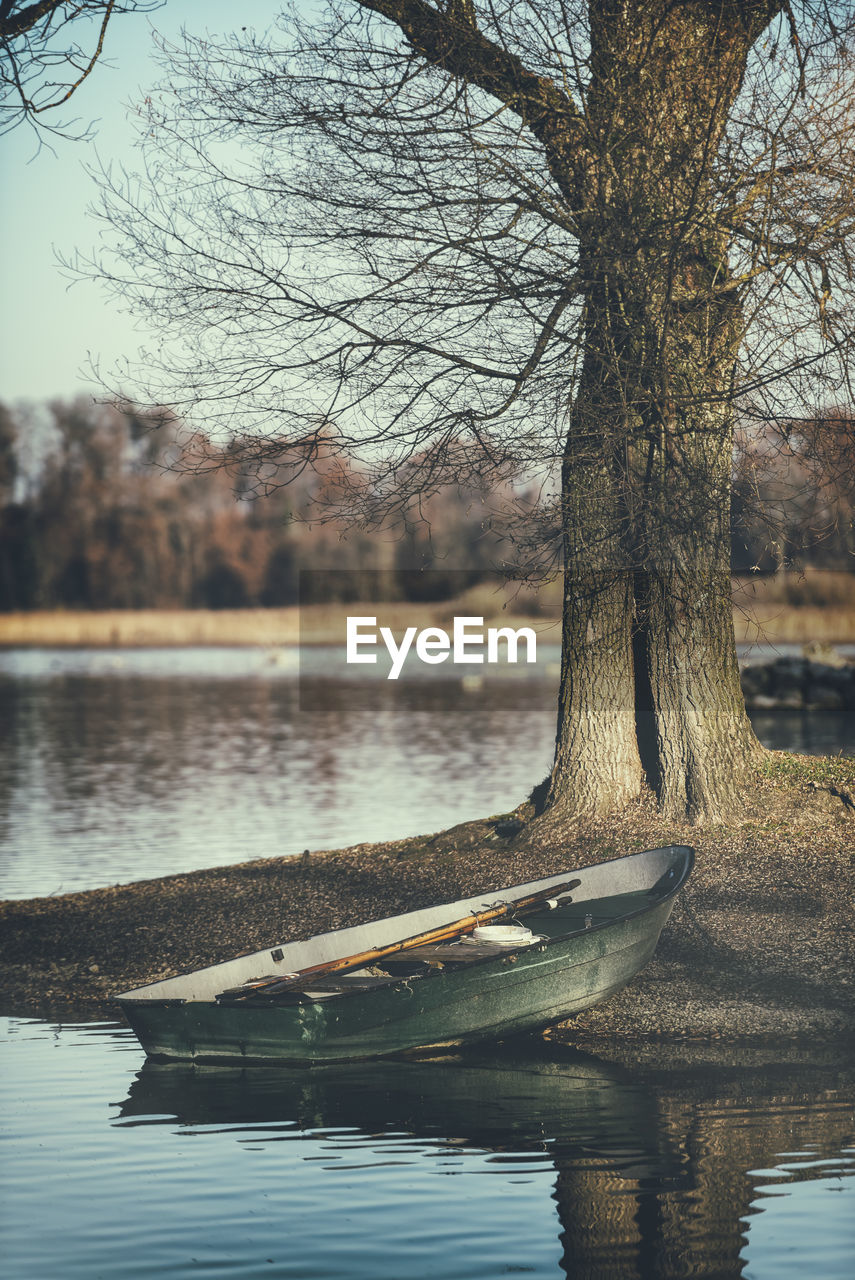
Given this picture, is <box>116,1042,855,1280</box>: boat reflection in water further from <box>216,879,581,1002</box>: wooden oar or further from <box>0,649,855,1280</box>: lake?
<box>216,879,581,1002</box>: wooden oar

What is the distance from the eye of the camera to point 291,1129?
9.31 meters

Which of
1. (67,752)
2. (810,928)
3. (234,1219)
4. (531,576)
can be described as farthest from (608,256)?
(67,752)

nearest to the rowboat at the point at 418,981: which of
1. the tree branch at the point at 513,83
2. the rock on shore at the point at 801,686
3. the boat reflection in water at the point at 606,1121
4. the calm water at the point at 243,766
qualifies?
the boat reflection in water at the point at 606,1121

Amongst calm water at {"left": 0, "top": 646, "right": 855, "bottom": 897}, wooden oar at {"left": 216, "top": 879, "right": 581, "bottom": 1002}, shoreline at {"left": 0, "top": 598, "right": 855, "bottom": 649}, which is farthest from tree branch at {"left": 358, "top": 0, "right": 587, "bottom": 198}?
shoreline at {"left": 0, "top": 598, "right": 855, "bottom": 649}

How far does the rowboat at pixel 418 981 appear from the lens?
1047 cm

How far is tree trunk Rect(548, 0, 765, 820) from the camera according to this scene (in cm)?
1212

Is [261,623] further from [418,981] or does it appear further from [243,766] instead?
[418,981]

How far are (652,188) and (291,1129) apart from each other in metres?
7.26

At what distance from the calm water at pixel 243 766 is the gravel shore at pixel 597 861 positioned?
97.9 inches

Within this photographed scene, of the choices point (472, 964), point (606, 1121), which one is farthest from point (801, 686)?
point (606, 1121)

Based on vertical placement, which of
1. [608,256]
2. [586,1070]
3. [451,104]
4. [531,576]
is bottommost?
[586,1070]

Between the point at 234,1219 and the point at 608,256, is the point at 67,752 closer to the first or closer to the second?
the point at 608,256

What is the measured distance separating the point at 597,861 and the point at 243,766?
1754 centimetres

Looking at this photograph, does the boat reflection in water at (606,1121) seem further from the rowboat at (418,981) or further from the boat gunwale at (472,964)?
the boat gunwale at (472,964)
